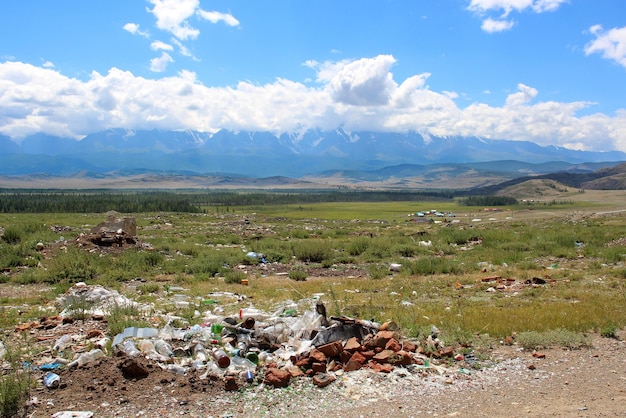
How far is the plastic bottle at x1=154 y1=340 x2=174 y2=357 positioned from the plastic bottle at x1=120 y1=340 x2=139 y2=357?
346mm

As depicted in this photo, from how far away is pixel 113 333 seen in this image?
26.9ft

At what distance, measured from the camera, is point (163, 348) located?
291 inches

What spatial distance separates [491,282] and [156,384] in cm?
1193

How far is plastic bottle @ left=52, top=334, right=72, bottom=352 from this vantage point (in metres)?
7.62

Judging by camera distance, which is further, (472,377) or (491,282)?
(491,282)

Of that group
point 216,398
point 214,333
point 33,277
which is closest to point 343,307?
point 214,333

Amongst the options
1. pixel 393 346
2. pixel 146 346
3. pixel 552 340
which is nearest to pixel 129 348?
pixel 146 346

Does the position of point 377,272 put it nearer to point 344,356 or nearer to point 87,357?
point 344,356

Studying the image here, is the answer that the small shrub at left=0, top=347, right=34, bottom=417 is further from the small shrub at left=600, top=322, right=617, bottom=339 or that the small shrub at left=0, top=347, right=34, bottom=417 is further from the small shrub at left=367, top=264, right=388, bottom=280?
the small shrub at left=367, top=264, right=388, bottom=280

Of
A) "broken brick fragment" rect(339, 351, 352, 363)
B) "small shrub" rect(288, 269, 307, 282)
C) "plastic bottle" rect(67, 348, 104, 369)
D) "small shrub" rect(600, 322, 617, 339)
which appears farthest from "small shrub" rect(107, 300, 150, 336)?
"small shrub" rect(600, 322, 617, 339)

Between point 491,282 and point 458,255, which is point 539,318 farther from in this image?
point 458,255

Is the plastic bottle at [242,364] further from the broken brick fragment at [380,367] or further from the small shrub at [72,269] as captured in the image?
the small shrub at [72,269]

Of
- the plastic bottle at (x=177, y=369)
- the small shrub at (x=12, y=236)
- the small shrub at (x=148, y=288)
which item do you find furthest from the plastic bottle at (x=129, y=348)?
the small shrub at (x=12, y=236)

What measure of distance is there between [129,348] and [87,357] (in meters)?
0.62
